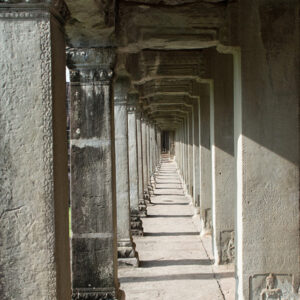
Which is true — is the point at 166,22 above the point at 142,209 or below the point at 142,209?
above

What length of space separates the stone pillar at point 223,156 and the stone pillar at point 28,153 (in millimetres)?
5415

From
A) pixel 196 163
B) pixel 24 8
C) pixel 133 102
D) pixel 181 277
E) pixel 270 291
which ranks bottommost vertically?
pixel 181 277

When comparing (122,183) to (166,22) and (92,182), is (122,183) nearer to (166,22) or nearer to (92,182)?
(92,182)

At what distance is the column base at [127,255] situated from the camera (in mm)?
8094

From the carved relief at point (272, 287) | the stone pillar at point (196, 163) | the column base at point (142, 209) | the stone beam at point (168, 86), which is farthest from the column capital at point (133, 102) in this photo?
the carved relief at point (272, 287)

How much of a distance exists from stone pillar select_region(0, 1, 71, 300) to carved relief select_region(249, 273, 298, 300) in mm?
3201

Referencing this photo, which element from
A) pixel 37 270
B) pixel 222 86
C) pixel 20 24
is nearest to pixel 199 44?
pixel 222 86

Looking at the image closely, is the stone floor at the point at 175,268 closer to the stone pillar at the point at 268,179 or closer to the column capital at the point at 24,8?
the stone pillar at the point at 268,179

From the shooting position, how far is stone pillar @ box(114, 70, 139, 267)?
809cm

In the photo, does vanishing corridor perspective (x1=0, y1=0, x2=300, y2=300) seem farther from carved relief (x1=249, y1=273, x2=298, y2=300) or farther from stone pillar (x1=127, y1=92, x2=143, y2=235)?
stone pillar (x1=127, y1=92, x2=143, y2=235)

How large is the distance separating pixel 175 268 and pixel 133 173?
336 centimetres

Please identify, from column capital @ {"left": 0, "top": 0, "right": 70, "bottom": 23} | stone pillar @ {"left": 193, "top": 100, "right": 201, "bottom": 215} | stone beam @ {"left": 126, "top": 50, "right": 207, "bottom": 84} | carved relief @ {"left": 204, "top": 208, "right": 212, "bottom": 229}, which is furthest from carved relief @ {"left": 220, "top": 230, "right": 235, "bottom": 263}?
column capital @ {"left": 0, "top": 0, "right": 70, "bottom": 23}

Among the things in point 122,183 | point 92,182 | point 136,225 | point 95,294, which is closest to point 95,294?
point 95,294

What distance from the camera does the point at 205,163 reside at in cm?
984
